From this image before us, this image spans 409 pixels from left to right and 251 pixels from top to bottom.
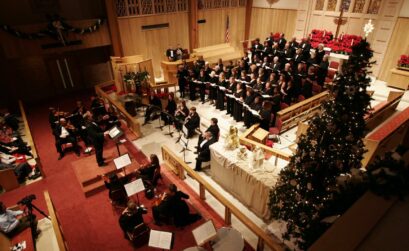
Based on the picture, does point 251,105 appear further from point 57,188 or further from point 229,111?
point 57,188

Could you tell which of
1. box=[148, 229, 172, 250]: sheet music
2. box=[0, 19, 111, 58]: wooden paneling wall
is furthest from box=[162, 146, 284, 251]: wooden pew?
box=[0, 19, 111, 58]: wooden paneling wall

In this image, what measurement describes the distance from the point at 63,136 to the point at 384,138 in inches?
389

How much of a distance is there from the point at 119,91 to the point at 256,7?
1116 centimetres

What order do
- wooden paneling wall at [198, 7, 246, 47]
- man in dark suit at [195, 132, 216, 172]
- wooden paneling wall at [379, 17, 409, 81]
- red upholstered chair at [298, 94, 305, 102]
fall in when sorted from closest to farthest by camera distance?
man in dark suit at [195, 132, 216, 172] → red upholstered chair at [298, 94, 305, 102] → wooden paneling wall at [379, 17, 409, 81] → wooden paneling wall at [198, 7, 246, 47]

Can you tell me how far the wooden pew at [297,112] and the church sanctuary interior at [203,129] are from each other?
6 centimetres

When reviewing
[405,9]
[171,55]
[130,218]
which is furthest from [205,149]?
[405,9]

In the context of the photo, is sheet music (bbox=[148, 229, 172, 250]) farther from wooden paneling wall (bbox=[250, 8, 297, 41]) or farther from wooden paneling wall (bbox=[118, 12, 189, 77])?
wooden paneling wall (bbox=[250, 8, 297, 41])

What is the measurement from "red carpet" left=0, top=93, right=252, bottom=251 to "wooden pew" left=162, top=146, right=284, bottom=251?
11.3 inches

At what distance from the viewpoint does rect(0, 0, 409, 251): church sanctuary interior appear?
417 cm

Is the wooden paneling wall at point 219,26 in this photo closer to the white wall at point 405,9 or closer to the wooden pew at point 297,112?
the wooden pew at point 297,112

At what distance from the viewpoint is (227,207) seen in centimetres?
607

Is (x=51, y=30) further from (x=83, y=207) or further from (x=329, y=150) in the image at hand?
(x=329, y=150)

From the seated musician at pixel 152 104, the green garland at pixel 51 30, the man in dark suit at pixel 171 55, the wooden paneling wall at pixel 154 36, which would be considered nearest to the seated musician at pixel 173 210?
the seated musician at pixel 152 104

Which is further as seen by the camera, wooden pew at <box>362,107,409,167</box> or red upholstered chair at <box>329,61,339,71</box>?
red upholstered chair at <box>329,61,339,71</box>
